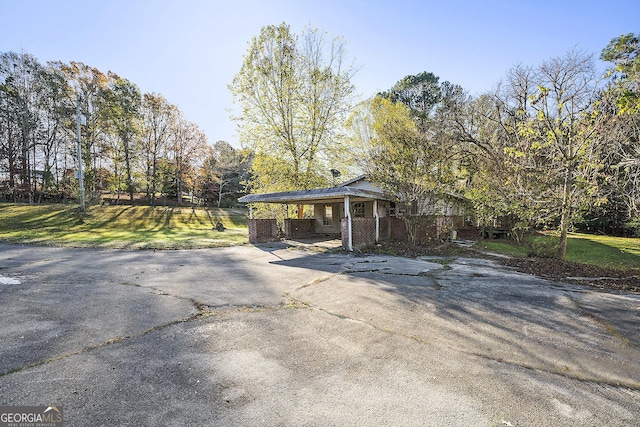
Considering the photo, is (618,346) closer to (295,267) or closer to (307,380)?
(307,380)

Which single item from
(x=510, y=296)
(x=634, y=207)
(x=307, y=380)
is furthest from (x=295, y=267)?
(x=634, y=207)

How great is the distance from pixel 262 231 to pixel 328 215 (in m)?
5.06

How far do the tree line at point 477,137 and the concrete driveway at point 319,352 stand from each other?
343 centimetres

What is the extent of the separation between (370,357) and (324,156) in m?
14.7

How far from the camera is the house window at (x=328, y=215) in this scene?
713 inches

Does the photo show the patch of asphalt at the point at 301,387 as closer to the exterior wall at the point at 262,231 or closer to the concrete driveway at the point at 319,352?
the concrete driveway at the point at 319,352

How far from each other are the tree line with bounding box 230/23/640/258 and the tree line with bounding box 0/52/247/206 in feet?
28.0

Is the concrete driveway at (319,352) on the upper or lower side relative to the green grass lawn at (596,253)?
upper

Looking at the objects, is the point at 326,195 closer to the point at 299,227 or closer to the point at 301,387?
the point at 299,227

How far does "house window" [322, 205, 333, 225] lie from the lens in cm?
1811

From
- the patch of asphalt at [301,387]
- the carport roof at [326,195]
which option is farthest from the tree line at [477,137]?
the patch of asphalt at [301,387]

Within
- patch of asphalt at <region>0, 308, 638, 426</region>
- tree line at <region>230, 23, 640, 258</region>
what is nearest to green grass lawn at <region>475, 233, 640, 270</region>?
tree line at <region>230, 23, 640, 258</region>

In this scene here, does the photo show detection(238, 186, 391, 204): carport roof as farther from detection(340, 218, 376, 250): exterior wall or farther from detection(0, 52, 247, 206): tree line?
detection(0, 52, 247, 206): tree line
